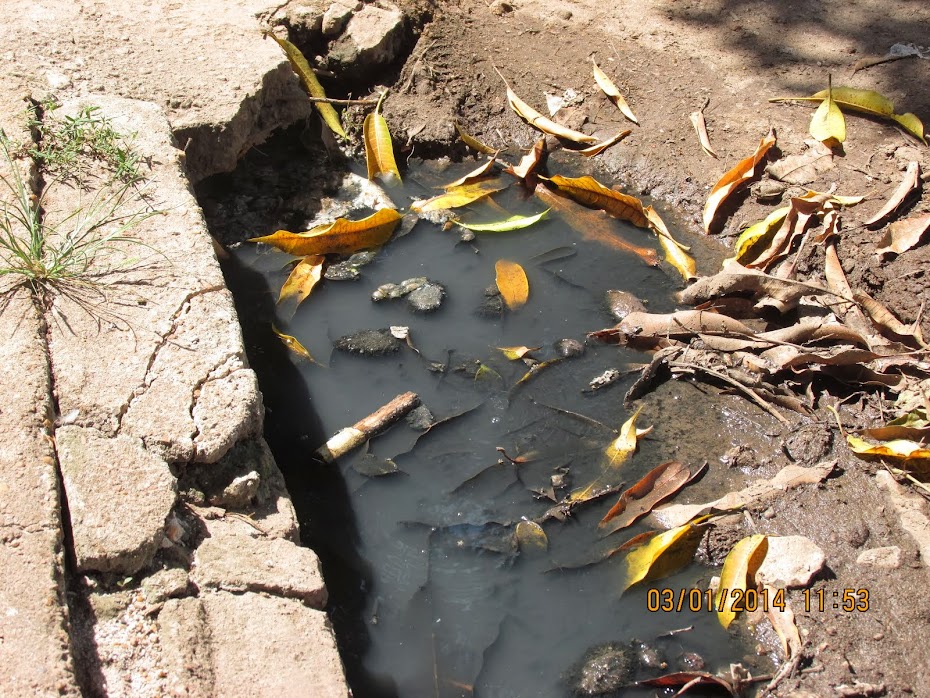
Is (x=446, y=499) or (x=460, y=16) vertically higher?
(x=460, y=16)

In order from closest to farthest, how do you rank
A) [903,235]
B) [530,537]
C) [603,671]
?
[603,671] → [530,537] → [903,235]

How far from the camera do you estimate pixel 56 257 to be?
2.91m

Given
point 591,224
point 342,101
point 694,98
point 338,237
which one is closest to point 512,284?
point 591,224

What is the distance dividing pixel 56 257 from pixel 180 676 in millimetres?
1543

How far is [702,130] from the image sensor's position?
170 inches

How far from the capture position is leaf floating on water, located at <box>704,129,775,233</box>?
404 cm

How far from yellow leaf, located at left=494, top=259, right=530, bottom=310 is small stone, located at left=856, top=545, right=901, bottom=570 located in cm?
169

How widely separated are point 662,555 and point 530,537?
1.46 feet

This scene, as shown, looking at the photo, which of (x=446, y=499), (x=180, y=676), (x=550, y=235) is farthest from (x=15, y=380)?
(x=550, y=235)

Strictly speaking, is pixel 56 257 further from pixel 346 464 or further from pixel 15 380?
pixel 346 464

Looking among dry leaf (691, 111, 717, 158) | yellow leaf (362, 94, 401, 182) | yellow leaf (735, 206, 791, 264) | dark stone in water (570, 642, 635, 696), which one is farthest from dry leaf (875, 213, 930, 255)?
yellow leaf (362, 94, 401, 182)

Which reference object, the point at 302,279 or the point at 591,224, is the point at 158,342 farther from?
the point at 591,224
